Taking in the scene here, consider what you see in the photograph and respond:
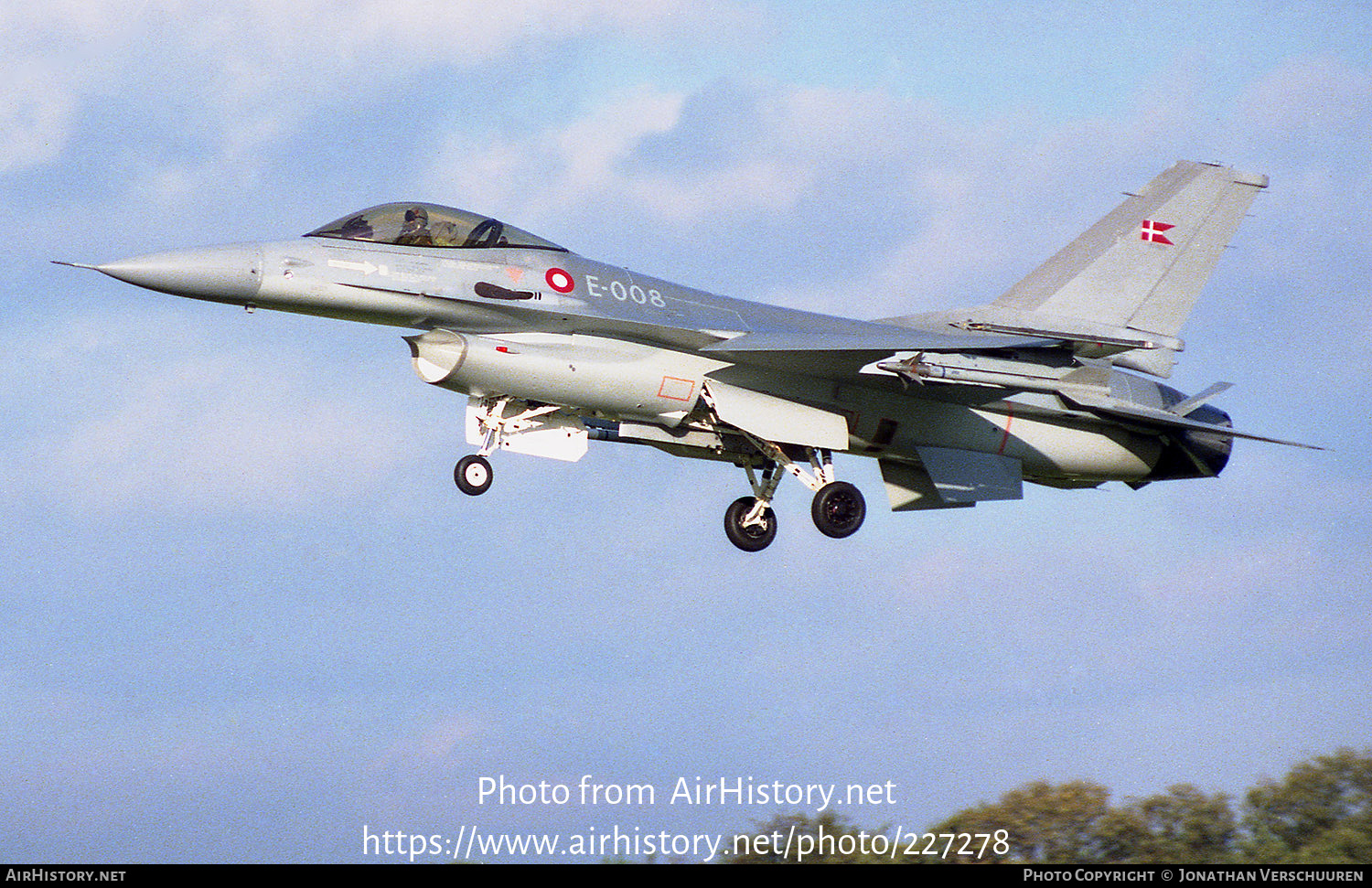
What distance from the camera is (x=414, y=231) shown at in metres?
16.8

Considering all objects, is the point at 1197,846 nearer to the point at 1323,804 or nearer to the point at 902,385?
the point at 1323,804

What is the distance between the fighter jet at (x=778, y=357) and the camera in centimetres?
1656

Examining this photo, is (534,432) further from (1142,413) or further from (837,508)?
(1142,413)

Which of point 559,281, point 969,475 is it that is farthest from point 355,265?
point 969,475

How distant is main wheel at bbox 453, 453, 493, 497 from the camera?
17.1 metres

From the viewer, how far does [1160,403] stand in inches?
762

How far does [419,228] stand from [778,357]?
13.8ft

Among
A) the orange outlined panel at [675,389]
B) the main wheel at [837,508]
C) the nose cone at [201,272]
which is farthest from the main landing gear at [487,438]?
the main wheel at [837,508]

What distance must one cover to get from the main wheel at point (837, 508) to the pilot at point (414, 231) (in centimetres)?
553

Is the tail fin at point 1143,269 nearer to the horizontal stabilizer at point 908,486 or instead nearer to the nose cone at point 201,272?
the horizontal stabilizer at point 908,486

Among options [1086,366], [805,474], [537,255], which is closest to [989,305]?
[1086,366]

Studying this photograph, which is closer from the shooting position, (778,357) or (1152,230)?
(778,357)
